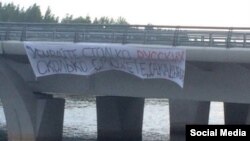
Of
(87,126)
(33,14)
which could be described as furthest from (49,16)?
(87,126)

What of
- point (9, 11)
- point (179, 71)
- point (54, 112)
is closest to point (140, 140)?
point (54, 112)

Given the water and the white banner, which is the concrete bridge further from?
the water

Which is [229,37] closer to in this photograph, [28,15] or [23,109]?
[23,109]


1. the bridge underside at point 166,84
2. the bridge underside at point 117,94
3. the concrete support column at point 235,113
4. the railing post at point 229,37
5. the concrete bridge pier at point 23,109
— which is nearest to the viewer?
the railing post at point 229,37

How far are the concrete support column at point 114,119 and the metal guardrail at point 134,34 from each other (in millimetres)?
6086

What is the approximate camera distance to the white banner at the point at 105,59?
2133 cm

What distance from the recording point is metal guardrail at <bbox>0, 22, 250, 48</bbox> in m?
21.4

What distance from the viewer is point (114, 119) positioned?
99.9 feet

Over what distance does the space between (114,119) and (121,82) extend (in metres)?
6.58

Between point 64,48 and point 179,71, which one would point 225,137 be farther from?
point 64,48

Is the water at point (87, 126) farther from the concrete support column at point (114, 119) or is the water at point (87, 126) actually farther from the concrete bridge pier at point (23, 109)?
the concrete bridge pier at point (23, 109)

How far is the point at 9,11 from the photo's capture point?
103 meters

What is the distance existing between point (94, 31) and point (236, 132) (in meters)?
17.4

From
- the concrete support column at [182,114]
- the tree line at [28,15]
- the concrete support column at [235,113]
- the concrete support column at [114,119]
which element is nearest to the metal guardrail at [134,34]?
the concrete support column at [114,119]
